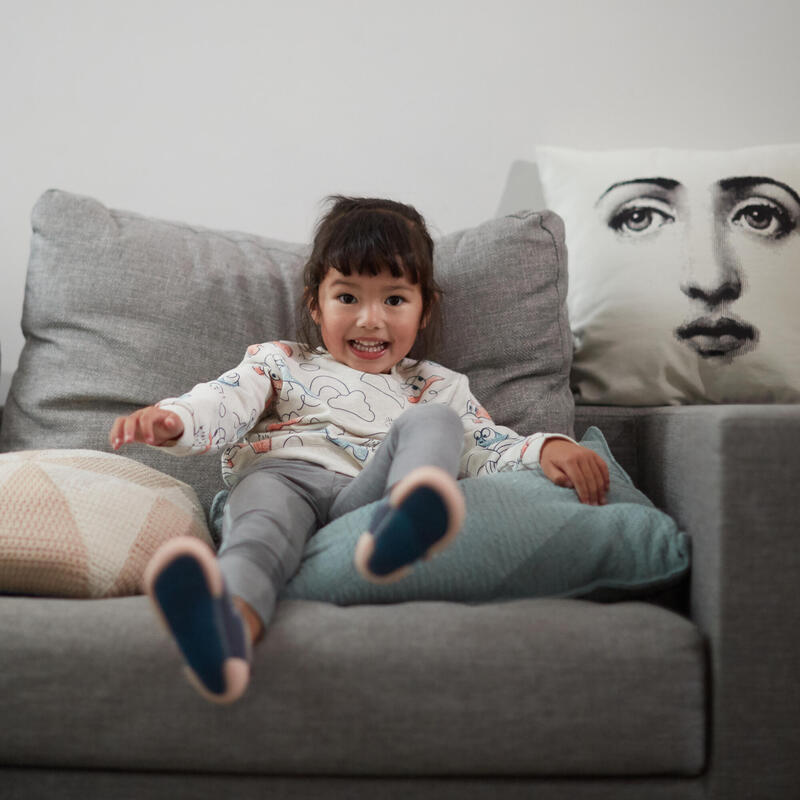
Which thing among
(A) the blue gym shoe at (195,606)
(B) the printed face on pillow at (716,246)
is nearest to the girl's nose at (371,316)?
(B) the printed face on pillow at (716,246)

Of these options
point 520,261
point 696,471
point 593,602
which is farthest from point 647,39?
point 593,602

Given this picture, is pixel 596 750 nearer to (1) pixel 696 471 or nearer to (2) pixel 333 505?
(1) pixel 696 471

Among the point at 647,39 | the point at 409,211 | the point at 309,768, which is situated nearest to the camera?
the point at 309,768

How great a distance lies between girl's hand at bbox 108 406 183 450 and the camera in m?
Result: 0.93

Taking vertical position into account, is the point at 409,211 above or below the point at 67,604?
above

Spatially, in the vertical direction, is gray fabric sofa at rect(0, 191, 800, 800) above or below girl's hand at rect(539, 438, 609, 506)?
below

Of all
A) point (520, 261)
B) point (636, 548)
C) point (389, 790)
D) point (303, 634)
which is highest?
point (520, 261)

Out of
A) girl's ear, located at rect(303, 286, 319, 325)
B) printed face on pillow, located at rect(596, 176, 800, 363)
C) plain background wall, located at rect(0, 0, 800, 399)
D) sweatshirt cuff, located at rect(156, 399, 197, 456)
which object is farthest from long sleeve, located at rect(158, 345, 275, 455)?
printed face on pillow, located at rect(596, 176, 800, 363)

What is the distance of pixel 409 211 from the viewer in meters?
1.39

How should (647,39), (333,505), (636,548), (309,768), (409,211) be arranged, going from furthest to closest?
(647,39) < (409,211) < (333,505) < (636,548) < (309,768)

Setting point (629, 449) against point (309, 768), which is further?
point (629, 449)

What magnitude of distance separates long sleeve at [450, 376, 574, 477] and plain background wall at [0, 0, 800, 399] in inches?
21.7

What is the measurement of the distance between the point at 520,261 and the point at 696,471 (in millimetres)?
561

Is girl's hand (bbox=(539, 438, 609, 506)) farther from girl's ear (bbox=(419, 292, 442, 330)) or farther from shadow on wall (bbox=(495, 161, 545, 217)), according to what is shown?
shadow on wall (bbox=(495, 161, 545, 217))
